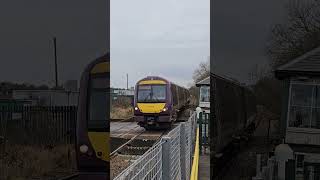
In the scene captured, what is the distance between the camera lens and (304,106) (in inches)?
206

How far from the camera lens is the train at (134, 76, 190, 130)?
416 inches

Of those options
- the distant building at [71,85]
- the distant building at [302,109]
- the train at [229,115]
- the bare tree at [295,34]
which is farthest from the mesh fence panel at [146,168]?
the distant building at [302,109]

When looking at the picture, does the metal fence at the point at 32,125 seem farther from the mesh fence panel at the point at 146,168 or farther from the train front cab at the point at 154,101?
the train front cab at the point at 154,101

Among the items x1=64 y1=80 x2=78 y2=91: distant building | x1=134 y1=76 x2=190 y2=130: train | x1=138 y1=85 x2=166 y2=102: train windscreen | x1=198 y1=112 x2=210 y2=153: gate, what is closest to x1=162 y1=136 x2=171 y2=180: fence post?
x1=64 y1=80 x2=78 y2=91: distant building

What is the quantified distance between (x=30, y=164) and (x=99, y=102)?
181 centimetres

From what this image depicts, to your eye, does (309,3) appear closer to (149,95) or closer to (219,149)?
(219,149)

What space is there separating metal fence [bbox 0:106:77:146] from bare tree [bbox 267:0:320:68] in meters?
2.41

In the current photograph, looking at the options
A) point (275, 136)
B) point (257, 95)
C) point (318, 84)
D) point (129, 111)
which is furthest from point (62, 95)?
point (129, 111)

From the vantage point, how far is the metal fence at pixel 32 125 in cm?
500

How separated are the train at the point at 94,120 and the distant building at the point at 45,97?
1.74 ft

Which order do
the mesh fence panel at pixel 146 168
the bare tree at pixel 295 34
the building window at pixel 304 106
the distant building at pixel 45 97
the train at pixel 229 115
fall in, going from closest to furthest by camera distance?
1. the mesh fence panel at pixel 146 168
2. the distant building at pixel 45 97
3. the bare tree at pixel 295 34
4. the train at pixel 229 115
5. the building window at pixel 304 106

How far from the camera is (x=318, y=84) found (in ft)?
16.5

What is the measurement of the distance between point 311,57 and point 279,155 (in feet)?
4.10

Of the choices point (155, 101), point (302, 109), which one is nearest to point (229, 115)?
point (302, 109)
